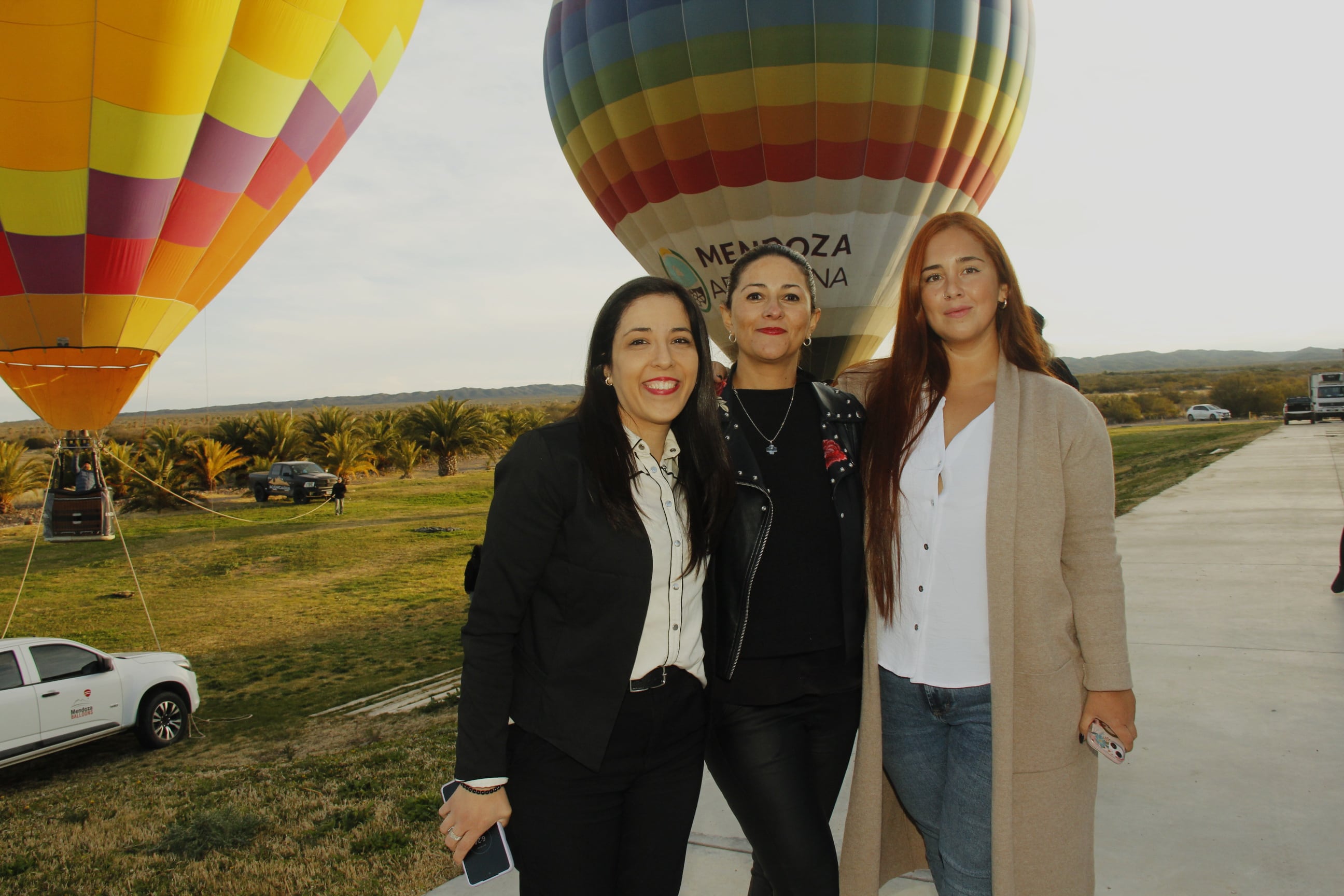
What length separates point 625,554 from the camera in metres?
1.63

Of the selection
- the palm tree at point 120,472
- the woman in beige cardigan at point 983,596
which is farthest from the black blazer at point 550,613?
the palm tree at point 120,472

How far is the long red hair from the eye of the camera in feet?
6.17

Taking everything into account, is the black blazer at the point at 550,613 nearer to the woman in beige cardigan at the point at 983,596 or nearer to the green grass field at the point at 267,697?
the woman in beige cardigan at the point at 983,596

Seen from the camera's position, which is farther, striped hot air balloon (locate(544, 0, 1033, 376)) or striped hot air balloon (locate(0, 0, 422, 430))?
striped hot air balloon (locate(544, 0, 1033, 376))

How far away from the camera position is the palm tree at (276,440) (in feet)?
82.0

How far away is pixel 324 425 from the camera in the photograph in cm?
2648

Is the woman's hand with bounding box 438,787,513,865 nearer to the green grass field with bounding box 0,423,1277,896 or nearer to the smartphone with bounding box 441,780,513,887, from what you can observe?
the smartphone with bounding box 441,780,513,887

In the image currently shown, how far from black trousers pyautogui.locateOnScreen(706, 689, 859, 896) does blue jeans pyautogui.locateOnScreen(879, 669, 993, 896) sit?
0.15m

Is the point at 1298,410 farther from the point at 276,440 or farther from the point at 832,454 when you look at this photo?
the point at 832,454

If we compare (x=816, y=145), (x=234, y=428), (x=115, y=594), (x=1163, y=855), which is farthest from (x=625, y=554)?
(x=234, y=428)

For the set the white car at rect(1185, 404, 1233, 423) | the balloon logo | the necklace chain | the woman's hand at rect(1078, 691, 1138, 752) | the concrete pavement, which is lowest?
the white car at rect(1185, 404, 1233, 423)

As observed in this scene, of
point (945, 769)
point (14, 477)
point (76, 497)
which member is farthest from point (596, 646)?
point (14, 477)

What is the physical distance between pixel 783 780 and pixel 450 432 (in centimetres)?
2725

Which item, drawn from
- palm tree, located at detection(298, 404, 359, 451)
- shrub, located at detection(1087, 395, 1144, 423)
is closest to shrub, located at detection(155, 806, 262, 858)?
palm tree, located at detection(298, 404, 359, 451)
